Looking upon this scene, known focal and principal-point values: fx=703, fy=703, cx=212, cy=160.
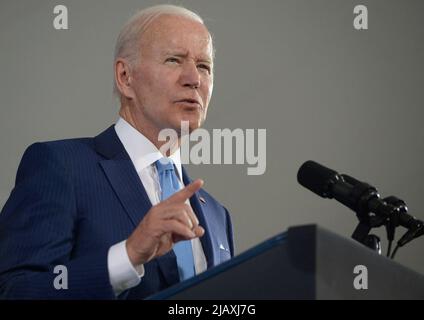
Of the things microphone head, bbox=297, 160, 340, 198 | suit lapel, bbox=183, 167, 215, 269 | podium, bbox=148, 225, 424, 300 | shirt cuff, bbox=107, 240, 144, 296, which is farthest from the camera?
suit lapel, bbox=183, 167, 215, 269

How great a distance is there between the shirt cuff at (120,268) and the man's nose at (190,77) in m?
0.57

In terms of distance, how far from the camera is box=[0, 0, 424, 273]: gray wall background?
2361mm

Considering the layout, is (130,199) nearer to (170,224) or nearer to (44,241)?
(44,241)

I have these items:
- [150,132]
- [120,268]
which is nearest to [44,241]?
[120,268]

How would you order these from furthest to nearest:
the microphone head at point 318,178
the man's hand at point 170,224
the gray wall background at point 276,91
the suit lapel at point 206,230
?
the gray wall background at point 276,91 < the suit lapel at point 206,230 < the microphone head at point 318,178 < the man's hand at point 170,224

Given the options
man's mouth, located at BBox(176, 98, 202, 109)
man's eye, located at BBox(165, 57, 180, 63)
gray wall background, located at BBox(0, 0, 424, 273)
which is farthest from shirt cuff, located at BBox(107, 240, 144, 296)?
gray wall background, located at BBox(0, 0, 424, 273)

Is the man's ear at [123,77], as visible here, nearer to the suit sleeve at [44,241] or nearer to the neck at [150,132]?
the neck at [150,132]

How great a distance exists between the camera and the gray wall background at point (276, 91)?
93.0 inches

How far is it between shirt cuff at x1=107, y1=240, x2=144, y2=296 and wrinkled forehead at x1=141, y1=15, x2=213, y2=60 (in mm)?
668

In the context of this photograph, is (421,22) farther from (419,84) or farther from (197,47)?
(197,47)

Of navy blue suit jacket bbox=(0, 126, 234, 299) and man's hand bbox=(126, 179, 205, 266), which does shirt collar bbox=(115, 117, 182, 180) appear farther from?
man's hand bbox=(126, 179, 205, 266)

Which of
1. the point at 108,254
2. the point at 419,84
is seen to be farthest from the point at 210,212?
the point at 419,84

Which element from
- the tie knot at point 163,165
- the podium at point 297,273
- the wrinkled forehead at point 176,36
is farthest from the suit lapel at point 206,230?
the podium at point 297,273

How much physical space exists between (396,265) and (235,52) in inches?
65.5
